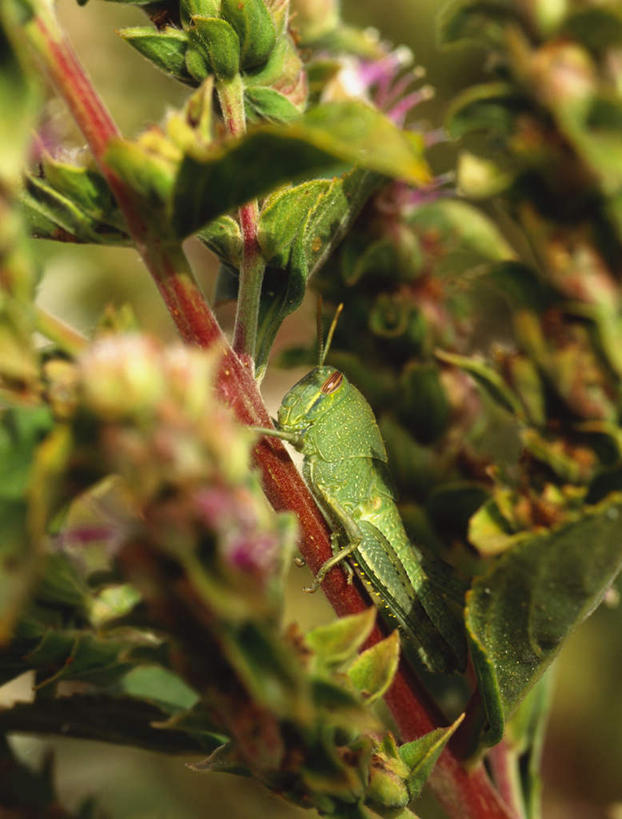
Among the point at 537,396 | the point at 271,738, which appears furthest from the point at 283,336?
the point at 271,738

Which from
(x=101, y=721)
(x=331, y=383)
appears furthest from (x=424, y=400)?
(x=101, y=721)

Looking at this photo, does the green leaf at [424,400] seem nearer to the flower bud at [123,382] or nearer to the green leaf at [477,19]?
the green leaf at [477,19]

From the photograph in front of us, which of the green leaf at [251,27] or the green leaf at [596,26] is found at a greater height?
the green leaf at [251,27]

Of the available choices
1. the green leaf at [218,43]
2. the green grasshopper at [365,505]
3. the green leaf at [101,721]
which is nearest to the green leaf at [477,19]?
the green leaf at [218,43]

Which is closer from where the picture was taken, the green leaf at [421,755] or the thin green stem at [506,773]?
the green leaf at [421,755]

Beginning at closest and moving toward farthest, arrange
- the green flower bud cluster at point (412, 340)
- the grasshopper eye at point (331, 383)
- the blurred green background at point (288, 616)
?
the green flower bud cluster at point (412, 340), the grasshopper eye at point (331, 383), the blurred green background at point (288, 616)

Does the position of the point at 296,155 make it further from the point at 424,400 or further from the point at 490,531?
the point at 424,400
